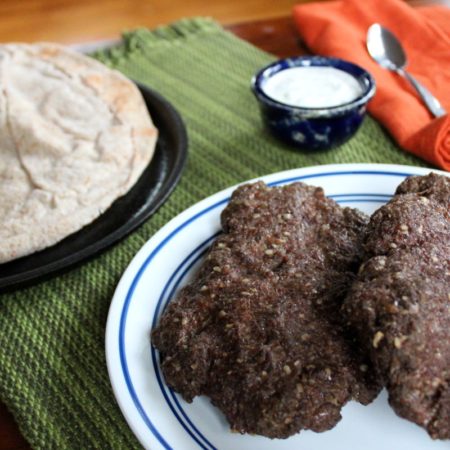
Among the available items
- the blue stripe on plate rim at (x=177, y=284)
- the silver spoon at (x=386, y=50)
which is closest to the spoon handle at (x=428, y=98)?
the silver spoon at (x=386, y=50)

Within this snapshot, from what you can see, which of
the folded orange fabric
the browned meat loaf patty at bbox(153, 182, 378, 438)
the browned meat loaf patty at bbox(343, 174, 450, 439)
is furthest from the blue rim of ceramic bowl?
the browned meat loaf patty at bbox(343, 174, 450, 439)

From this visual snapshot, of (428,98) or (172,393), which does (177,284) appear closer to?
(172,393)

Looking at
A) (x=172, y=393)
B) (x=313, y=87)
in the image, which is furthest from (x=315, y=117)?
(x=172, y=393)

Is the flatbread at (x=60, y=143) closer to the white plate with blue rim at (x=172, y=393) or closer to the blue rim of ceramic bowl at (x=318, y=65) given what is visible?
the white plate with blue rim at (x=172, y=393)

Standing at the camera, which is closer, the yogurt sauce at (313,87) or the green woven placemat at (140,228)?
the green woven placemat at (140,228)

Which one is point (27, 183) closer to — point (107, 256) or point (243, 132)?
point (107, 256)

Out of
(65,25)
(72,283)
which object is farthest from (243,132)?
(65,25)
